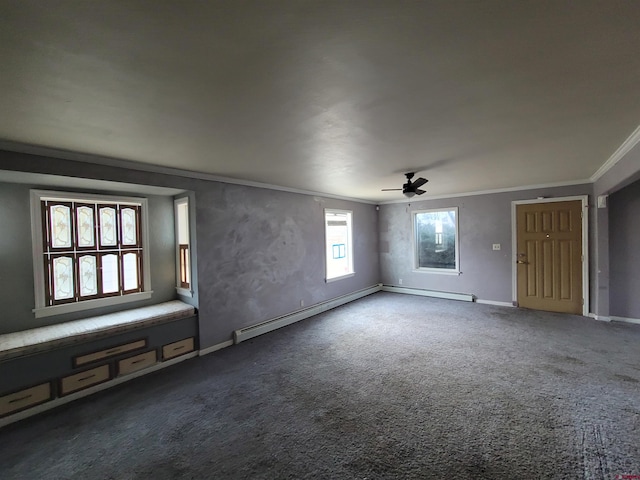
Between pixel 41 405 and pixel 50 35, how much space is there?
3.20 metres

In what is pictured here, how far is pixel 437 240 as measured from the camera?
663 cm

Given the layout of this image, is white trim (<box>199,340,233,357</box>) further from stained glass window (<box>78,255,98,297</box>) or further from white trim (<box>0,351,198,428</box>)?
stained glass window (<box>78,255,98,297</box>)

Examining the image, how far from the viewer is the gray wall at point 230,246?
2.95 m

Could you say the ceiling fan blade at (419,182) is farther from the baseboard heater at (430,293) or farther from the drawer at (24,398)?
the drawer at (24,398)

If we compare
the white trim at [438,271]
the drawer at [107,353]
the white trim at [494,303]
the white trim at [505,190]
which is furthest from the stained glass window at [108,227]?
the white trim at [494,303]

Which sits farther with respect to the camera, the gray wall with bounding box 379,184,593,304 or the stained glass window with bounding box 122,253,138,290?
the gray wall with bounding box 379,184,593,304

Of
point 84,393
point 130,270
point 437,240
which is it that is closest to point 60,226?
point 130,270

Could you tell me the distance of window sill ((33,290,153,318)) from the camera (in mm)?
3078

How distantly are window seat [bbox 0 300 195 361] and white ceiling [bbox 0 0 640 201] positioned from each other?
1829 mm

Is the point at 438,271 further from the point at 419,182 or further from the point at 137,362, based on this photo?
the point at 137,362

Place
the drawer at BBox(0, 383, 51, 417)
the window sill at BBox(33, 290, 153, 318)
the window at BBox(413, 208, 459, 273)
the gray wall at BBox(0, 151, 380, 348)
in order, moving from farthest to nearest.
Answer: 1. the window at BBox(413, 208, 459, 273)
2. the window sill at BBox(33, 290, 153, 318)
3. the gray wall at BBox(0, 151, 380, 348)
4. the drawer at BBox(0, 383, 51, 417)

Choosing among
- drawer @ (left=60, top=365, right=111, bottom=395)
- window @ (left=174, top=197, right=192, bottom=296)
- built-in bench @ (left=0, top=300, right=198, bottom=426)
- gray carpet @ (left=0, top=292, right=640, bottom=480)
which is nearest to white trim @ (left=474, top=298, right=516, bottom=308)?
gray carpet @ (left=0, top=292, right=640, bottom=480)

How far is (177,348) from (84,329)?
3.35ft

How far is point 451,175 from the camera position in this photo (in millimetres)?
4215
